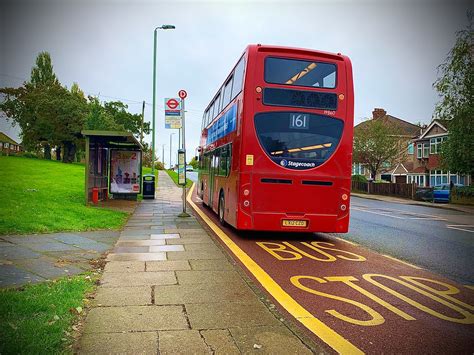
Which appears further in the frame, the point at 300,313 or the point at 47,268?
the point at 47,268

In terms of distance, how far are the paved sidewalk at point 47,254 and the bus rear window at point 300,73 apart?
499 centimetres

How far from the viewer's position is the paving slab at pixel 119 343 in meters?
3.26

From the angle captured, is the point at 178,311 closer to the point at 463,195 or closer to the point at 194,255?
the point at 194,255

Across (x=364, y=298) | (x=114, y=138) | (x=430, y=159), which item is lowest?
(x=364, y=298)

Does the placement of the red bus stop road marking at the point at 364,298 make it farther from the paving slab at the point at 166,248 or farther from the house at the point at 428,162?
the house at the point at 428,162

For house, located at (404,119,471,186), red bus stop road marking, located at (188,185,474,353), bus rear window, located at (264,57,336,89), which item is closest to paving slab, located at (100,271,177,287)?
red bus stop road marking, located at (188,185,474,353)

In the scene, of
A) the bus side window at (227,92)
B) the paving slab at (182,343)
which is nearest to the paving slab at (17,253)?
the paving slab at (182,343)

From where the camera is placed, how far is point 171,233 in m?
9.82

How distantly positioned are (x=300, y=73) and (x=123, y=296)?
6.43 metres

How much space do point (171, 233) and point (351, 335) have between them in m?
6.59

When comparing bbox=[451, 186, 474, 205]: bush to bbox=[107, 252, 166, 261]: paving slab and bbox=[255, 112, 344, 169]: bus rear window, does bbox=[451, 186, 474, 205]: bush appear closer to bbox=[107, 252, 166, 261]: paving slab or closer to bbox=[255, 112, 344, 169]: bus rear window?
bbox=[255, 112, 344, 169]: bus rear window

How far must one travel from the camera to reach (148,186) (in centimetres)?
2156

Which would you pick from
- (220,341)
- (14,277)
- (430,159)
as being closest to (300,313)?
(220,341)

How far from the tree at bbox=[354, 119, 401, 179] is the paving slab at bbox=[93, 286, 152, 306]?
141ft
